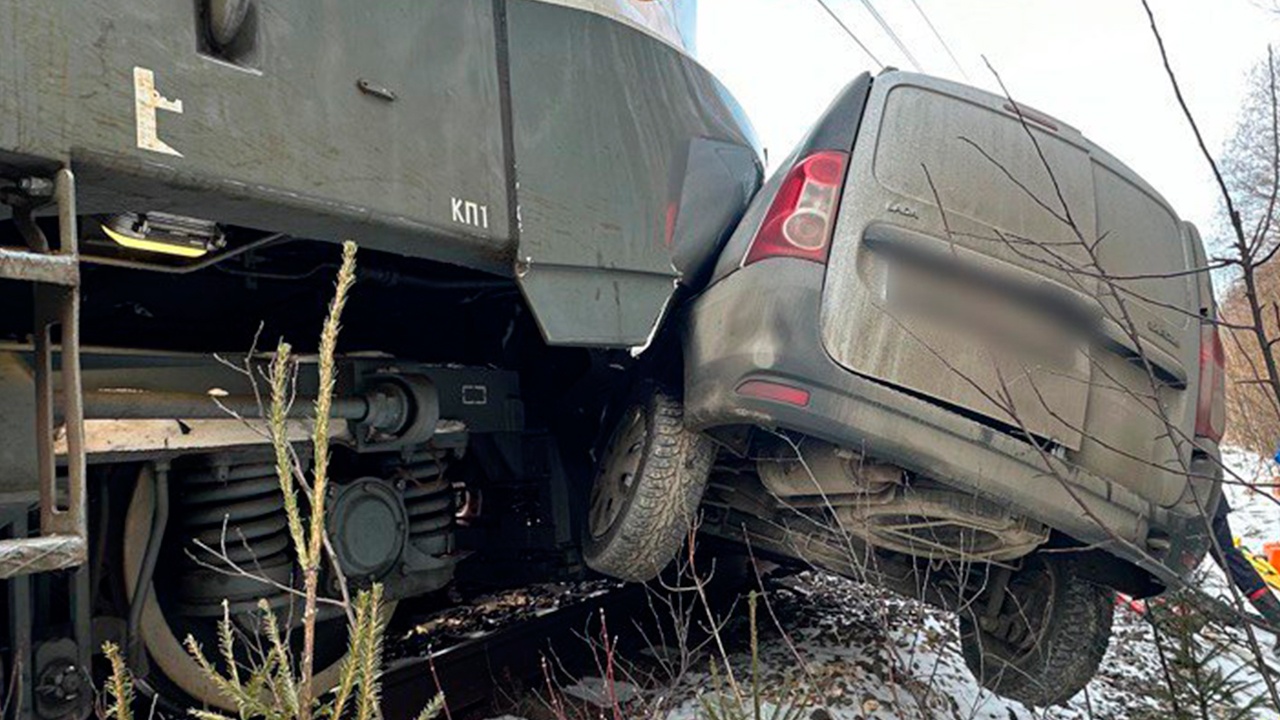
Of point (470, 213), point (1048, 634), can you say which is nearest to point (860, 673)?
point (1048, 634)

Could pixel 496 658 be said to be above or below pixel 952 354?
below

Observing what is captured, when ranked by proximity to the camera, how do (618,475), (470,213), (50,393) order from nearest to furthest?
(50,393) < (470,213) < (618,475)

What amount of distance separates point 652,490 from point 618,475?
30 cm

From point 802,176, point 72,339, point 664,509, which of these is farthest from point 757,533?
point 72,339

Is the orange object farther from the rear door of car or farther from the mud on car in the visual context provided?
the rear door of car

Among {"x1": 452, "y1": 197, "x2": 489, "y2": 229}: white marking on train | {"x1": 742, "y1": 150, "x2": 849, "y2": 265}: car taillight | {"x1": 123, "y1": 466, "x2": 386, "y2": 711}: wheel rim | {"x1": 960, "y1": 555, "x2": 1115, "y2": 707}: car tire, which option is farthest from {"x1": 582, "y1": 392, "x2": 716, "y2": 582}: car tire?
{"x1": 123, "y1": 466, "x2": 386, "y2": 711}: wheel rim

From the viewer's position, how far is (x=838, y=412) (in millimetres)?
2779

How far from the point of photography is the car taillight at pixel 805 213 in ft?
9.54

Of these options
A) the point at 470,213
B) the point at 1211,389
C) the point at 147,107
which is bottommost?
the point at 1211,389

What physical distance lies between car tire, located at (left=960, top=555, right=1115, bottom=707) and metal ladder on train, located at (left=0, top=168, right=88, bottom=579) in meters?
2.98

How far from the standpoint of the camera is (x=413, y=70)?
2287 mm

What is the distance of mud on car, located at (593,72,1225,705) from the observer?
2842 mm

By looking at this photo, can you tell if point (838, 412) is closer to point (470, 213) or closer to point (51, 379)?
point (470, 213)

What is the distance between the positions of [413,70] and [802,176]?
4.29 ft
